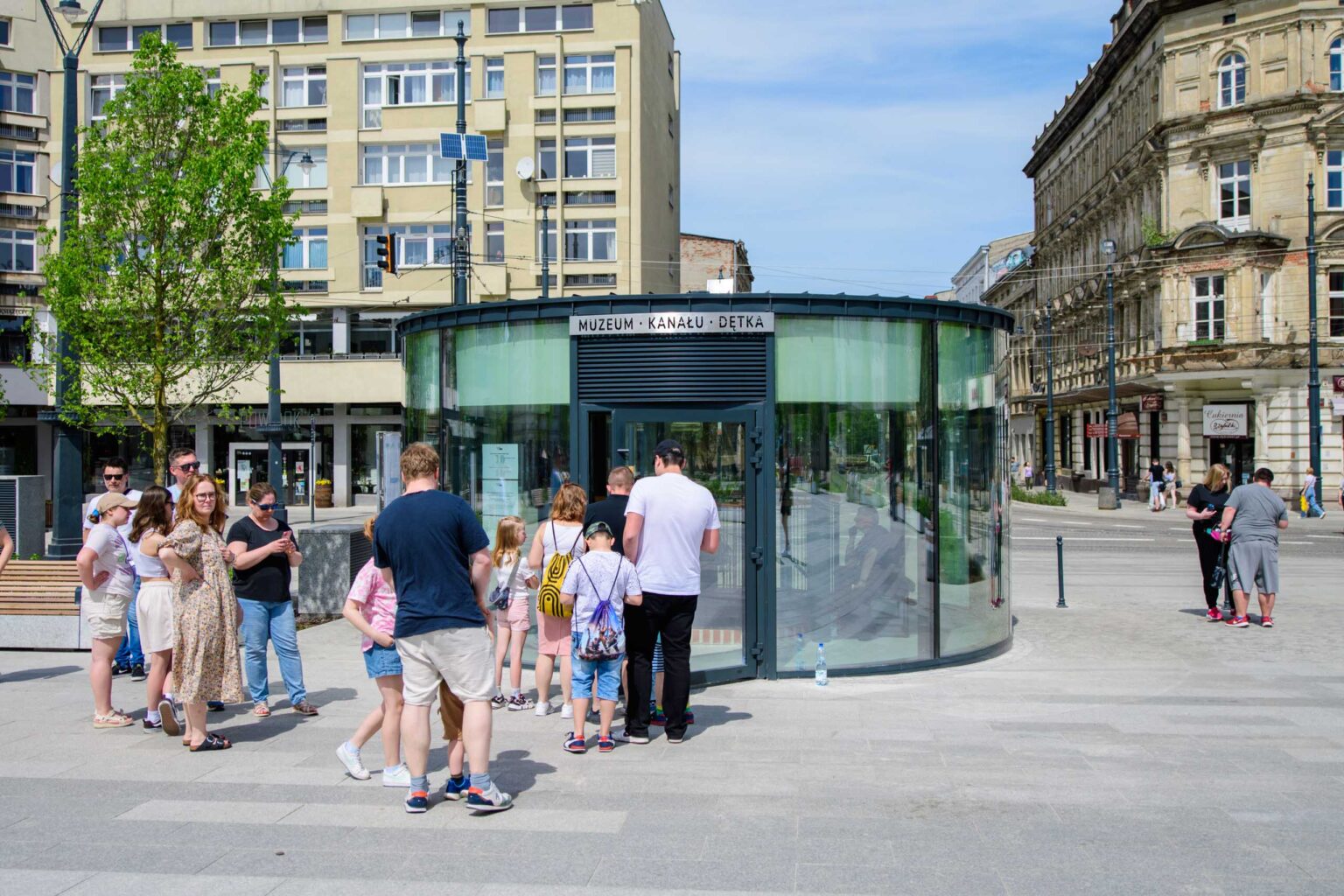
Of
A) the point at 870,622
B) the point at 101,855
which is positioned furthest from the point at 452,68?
the point at 101,855

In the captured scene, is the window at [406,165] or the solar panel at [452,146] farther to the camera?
the window at [406,165]

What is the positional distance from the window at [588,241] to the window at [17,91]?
844 inches

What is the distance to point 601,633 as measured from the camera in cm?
736

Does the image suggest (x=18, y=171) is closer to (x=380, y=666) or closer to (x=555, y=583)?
(x=555, y=583)

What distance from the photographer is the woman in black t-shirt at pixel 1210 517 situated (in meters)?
13.4

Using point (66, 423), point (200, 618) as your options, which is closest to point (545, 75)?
point (66, 423)

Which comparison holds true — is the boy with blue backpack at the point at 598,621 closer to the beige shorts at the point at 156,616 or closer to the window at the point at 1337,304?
the beige shorts at the point at 156,616

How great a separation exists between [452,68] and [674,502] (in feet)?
126

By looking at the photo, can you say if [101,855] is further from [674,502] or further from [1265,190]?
[1265,190]

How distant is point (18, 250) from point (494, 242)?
1923cm

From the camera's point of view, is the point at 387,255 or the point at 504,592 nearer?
the point at 504,592

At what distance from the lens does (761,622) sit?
9648 mm

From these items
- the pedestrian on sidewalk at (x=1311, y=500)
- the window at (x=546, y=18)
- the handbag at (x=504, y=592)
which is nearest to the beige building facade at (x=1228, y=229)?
the pedestrian on sidewalk at (x=1311, y=500)

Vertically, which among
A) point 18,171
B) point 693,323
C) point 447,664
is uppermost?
point 18,171
